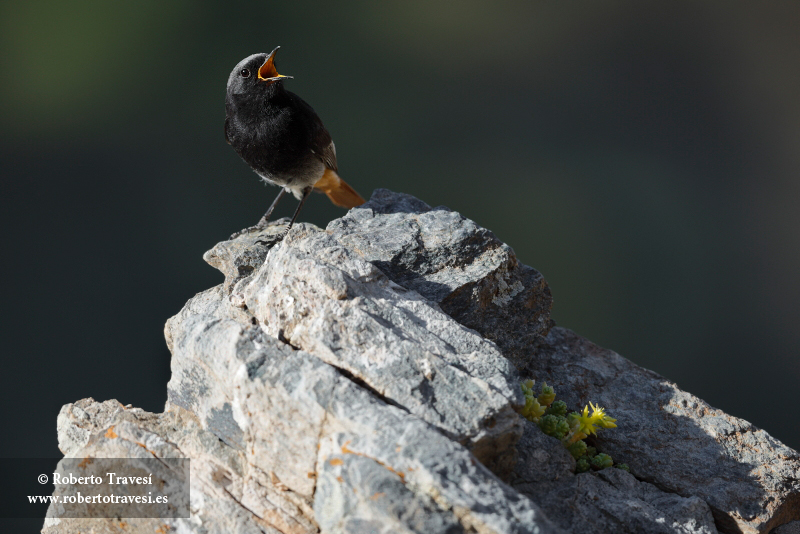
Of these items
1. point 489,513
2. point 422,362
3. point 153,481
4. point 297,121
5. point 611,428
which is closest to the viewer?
point 489,513

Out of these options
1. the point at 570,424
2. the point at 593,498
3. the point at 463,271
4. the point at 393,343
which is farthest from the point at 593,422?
the point at 393,343

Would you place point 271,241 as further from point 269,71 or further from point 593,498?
point 593,498

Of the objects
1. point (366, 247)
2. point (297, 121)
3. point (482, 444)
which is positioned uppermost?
point (297, 121)

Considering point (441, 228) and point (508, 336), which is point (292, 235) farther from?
point (508, 336)

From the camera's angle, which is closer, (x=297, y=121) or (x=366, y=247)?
(x=366, y=247)

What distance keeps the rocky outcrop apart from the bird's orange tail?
129 cm

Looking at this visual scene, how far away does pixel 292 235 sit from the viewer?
425 cm

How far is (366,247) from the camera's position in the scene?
413cm

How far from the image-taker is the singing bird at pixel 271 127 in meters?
4.66

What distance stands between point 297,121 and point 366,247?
1.47 meters

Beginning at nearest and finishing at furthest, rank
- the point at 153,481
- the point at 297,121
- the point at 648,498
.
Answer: the point at 153,481 < the point at 648,498 < the point at 297,121

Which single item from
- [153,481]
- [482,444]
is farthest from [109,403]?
[482,444]

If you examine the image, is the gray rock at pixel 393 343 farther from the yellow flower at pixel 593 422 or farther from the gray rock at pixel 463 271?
the yellow flower at pixel 593 422

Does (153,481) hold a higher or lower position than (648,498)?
higher
